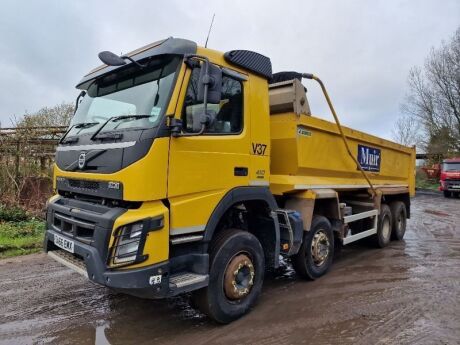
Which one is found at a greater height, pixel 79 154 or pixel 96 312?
pixel 79 154

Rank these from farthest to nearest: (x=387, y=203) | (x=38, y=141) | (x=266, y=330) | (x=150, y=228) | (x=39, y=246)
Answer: (x=38, y=141) → (x=387, y=203) → (x=39, y=246) → (x=266, y=330) → (x=150, y=228)

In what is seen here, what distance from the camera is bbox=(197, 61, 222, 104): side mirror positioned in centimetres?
331

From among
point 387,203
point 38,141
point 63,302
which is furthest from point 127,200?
point 38,141

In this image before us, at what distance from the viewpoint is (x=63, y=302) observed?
4.31 metres

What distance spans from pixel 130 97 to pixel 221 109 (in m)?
0.93

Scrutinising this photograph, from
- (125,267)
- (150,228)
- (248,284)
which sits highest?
(150,228)

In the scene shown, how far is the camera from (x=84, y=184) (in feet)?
11.8

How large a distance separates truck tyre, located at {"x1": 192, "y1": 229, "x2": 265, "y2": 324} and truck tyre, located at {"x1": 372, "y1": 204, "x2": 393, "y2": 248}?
4.21 meters

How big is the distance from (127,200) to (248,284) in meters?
1.69

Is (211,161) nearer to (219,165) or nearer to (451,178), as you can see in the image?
A: (219,165)

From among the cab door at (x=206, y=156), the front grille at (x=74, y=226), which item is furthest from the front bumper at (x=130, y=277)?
the cab door at (x=206, y=156)

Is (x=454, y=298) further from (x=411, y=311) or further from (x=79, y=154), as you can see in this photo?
(x=79, y=154)

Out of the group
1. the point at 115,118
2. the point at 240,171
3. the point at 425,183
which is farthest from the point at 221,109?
the point at 425,183

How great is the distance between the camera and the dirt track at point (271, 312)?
3504mm
